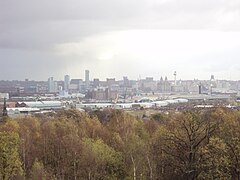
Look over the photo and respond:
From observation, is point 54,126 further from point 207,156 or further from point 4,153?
point 207,156

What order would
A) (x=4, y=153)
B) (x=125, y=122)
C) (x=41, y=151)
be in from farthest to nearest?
1. (x=125, y=122)
2. (x=41, y=151)
3. (x=4, y=153)

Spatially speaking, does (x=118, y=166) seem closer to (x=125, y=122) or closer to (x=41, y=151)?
(x=41, y=151)

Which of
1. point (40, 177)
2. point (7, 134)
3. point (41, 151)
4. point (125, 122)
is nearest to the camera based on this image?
point (40, 177)

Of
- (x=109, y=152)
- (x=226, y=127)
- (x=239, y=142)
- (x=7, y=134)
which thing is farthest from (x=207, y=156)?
(x=7, y=134)

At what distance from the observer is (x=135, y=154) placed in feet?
86.2

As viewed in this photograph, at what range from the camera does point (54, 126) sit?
3850cm

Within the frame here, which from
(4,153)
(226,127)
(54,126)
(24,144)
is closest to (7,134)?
(4,153)

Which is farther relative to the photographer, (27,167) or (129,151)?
(27,167)

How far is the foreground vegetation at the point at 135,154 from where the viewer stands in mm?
21297

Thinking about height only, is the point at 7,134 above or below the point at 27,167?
above

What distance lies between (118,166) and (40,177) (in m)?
5.05

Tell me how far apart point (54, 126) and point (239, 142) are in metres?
20.6

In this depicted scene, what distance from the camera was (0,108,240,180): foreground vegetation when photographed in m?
21.3

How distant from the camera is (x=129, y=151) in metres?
26.6
